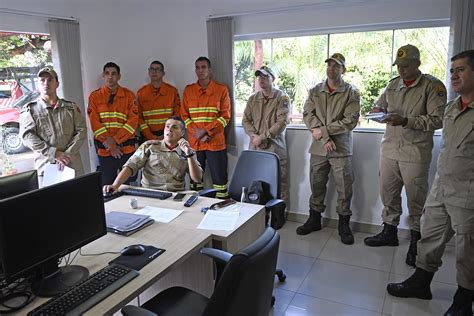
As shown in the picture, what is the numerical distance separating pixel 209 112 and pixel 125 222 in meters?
2.22

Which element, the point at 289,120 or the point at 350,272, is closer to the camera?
the point at 350,272

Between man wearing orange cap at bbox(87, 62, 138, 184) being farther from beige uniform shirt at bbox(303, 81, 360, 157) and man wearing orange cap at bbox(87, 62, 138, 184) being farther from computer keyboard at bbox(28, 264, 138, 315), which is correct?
computer keyboard at bbox(28, 264, 138, 315)

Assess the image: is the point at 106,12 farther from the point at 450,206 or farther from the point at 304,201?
the point at 450,206

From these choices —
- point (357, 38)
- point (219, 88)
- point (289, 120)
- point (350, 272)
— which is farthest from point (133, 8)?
point (350, 272)

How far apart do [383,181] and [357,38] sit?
1444 mm

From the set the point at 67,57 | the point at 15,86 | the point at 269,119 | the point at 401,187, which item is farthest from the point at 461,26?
the point at 15,86

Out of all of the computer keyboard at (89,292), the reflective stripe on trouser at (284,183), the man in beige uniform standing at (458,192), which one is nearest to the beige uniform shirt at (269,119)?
the reflective stripe on trouser at (284,183)

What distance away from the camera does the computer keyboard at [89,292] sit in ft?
4.27

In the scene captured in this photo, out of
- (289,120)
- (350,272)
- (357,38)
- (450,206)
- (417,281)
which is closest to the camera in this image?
(450,206)

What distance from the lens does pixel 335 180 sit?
3609 mm

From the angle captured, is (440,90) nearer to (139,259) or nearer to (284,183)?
(284,183)

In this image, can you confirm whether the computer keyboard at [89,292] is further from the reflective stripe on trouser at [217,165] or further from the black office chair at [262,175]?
the reflective stripe on trouser at [217,165]

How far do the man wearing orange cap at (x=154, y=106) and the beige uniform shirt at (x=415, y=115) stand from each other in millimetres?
2386

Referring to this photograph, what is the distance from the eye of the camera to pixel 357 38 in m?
3.60
